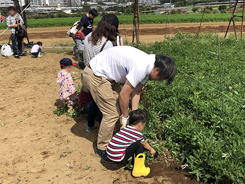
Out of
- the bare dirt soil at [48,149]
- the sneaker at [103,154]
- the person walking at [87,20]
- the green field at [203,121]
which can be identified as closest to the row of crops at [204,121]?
the green field at [203,121]

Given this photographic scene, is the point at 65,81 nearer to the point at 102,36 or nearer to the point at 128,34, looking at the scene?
the point at 102,36

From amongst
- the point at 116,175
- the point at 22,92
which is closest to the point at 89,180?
the point at 116,175

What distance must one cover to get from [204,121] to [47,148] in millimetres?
2359

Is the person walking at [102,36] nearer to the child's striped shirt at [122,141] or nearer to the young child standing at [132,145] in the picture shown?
the young child standing at [132,145]

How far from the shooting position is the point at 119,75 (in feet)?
9.37

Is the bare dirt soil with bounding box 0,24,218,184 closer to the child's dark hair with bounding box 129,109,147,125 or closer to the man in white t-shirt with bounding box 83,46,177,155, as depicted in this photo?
the man in white t-shirt with bounding box 83,46,177,155

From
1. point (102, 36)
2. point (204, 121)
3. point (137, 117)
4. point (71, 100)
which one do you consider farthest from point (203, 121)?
point (71, 100)

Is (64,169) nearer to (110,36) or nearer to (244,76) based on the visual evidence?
(110,36)

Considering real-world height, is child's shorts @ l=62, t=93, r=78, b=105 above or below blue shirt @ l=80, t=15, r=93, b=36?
below

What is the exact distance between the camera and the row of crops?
268 centimetres

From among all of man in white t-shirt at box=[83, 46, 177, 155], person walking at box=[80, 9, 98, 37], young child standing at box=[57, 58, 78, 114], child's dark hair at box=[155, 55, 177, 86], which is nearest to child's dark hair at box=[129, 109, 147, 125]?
man in white t-shirt at box=[83, 46, 177, 155]

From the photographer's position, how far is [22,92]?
5.59 meters

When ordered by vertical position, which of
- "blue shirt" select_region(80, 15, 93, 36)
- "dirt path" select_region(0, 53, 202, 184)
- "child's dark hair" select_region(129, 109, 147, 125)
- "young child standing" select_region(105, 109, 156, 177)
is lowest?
"dirt path" select_region(0, 53, 202, 184)

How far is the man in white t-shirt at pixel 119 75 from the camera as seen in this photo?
8.39ft
